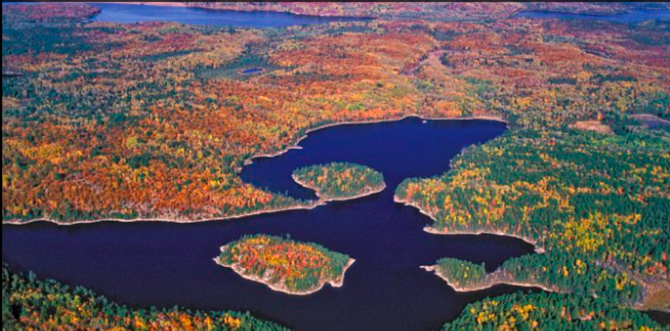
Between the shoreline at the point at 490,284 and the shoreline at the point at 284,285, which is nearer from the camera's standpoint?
the shoreline at the point at 284,285

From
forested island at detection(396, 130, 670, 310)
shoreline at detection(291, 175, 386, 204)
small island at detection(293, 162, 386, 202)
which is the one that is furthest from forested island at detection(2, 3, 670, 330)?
small island at detection(293, 162, 386, 202)

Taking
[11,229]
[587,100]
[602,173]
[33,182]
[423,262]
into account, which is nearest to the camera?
[423,262]

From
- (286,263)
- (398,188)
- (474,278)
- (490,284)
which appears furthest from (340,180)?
(490,284)

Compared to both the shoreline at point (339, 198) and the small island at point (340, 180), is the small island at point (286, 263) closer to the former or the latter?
the shoreline at point (339, 198)

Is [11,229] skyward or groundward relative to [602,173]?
groundward

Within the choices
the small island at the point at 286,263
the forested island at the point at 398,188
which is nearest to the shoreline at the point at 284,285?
the small island at the point at 286,263

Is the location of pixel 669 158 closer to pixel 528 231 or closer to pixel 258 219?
pixel 528 231

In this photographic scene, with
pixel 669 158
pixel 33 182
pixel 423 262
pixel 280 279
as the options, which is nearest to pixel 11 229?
pixel 33 182

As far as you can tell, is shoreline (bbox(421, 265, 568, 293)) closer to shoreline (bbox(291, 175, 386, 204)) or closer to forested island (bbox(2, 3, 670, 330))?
forested island (bbox(2, 3, 670, 330))
